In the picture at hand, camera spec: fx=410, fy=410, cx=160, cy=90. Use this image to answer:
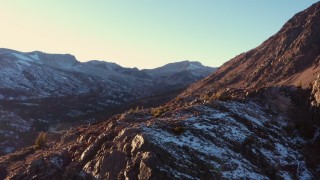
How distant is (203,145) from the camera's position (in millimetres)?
35406

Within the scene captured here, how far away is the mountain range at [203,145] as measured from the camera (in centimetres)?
3275

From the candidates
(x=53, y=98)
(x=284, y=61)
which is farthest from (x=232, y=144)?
(x=53, y=98)

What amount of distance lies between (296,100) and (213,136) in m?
15.7

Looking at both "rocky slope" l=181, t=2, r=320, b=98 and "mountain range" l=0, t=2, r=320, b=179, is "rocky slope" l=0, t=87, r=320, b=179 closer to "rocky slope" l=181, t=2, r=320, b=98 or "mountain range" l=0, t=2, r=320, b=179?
"mountain range" l=0, t=2, r=320, b=179

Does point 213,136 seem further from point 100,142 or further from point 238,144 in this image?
point 100,142

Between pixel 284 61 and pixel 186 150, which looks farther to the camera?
pixel 284 61

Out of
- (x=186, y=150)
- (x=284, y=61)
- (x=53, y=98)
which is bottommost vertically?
(x=186, y=150)

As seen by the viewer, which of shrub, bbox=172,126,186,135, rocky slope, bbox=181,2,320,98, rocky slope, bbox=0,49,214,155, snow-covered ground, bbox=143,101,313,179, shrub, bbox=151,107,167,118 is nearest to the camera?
snow-covered ground, bbox=143,101,313,179

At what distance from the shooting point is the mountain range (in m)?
32.8

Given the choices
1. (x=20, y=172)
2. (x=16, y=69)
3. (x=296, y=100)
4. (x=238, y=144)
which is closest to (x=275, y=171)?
(x=238, y=144)

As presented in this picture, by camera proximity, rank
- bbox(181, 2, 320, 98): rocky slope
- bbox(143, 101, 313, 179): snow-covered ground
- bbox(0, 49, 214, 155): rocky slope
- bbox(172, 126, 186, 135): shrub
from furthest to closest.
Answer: bbox(0, 49, 214, 155): rocky slope < bbox(181, 2, 320, 98): rocky slope < bbox(172, 126, 186, 135): shrub < bbox(143, 101, 313, 179): snow-covered ground

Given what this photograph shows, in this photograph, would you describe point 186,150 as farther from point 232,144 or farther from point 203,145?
point 232,144

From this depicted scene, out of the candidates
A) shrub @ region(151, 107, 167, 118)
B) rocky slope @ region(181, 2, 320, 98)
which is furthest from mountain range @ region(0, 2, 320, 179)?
rocky slope @ region(181, 2, 320, 98)

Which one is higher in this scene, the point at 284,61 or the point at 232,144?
the point at 284,61
